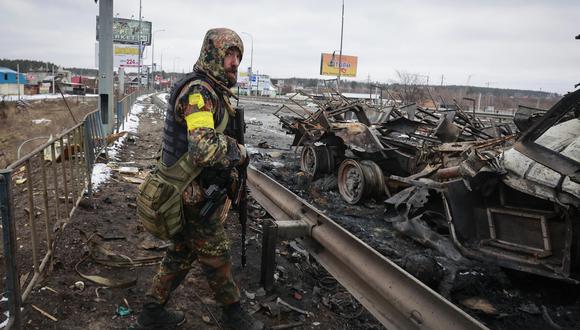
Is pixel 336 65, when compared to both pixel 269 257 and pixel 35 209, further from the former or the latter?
pixel 269 257

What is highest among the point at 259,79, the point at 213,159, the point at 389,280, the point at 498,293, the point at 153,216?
the point at 259,79

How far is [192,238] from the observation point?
2711mm

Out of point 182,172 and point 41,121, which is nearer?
point 182,172

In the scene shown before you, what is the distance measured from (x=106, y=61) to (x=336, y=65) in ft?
219

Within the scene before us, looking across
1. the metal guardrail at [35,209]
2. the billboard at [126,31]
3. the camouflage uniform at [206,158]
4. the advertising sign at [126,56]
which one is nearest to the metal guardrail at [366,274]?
the camouflage uniform at [206,158]

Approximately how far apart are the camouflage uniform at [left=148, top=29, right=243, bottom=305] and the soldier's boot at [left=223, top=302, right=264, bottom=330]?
2.5 inches

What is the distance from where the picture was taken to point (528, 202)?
3734 mm

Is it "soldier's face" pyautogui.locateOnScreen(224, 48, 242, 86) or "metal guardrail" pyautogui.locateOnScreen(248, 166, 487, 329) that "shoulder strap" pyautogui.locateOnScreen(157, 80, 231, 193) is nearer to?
"soldier's face" pyautogui.locateOnScreen(224, 48, 242, 86)

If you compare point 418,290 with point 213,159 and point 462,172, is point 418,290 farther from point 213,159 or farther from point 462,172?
point 462,172

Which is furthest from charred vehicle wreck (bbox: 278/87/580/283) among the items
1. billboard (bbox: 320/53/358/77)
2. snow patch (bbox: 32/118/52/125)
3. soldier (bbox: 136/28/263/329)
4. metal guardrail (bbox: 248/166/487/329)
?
billboard (bbox: 320/53/358/77)

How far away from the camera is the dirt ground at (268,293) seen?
2953 millimetres

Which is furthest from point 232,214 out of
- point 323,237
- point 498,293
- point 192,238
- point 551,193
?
point 551,193

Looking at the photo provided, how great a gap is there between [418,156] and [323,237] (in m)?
3.29

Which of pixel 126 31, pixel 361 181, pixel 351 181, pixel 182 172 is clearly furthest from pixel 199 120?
pixel 126 31
